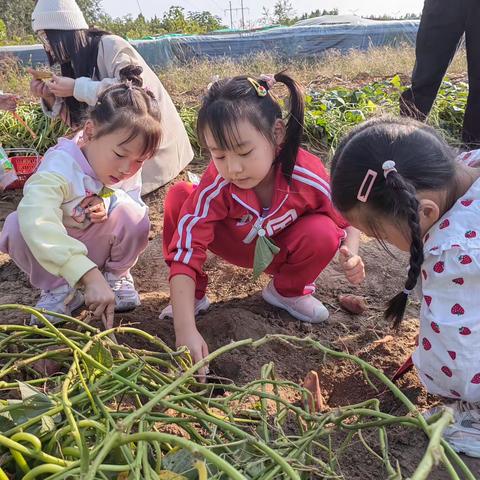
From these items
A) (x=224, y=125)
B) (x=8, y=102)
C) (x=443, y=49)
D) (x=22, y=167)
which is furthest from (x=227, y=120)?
(x=22, y=167)

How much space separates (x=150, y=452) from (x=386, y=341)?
1.01 m

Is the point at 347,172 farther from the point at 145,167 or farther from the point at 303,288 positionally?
the point at 145,167

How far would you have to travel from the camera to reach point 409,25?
39.5 feet

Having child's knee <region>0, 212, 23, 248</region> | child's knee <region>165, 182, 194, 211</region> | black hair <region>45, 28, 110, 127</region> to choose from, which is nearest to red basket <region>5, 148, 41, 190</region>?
black hair <region>45, 28, 110, 127</region>

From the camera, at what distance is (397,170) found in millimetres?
1195

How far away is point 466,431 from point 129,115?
127 centimetres

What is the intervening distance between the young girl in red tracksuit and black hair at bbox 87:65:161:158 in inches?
7.0

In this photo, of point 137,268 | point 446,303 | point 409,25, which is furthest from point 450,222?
point 409,25

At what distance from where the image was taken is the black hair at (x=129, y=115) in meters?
1.77

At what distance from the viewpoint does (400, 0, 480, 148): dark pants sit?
2.99 meters

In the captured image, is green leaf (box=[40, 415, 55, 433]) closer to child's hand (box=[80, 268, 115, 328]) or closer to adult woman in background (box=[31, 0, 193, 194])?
child's hand (box=[80, 268, 115, 328])

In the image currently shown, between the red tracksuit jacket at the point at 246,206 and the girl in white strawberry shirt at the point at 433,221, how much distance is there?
0.51 meters

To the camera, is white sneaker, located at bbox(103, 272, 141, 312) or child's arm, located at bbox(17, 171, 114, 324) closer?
child's arm, located at bbox(17, 171, 114, 324)

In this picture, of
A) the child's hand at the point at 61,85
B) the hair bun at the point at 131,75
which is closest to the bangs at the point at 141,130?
the hair bun at the point at 131,75
